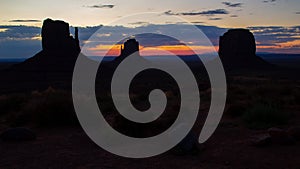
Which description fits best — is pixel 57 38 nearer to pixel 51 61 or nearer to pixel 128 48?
pixel 51 61

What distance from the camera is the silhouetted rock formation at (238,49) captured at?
351 ft

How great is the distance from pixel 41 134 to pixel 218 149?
667 cm

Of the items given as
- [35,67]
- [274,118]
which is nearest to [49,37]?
[35,67]

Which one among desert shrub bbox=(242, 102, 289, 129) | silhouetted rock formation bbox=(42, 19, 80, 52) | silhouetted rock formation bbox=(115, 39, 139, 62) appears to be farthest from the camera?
silhouetted rock formation bbox=(115, 39, 139, 62)

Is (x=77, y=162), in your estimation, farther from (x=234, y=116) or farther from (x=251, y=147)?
(x=234, y=116)

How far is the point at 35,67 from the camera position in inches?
2721

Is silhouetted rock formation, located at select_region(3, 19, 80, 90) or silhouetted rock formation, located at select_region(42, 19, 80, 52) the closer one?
silhouetted rock formation, located at select_region(3, 19, 80, 90)

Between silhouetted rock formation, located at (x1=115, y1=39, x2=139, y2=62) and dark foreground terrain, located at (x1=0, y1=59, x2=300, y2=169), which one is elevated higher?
dark foreground terrain, located at (x1=0, y1=59, x2=300, y2=169)

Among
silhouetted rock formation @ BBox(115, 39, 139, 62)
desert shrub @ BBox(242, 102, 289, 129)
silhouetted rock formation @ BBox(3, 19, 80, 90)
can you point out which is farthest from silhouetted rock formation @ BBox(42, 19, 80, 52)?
desert shrub @ BBox(242, 102, 289, 129)

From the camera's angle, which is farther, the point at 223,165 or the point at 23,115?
the point at 23,115

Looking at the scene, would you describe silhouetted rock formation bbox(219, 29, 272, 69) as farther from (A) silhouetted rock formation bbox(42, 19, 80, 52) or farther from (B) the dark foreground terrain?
(B) the dark foreground terrain

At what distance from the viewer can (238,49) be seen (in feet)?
357

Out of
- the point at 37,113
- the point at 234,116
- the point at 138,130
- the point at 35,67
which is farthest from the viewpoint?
the point at 35,67

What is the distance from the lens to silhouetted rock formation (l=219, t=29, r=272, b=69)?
351 ft
